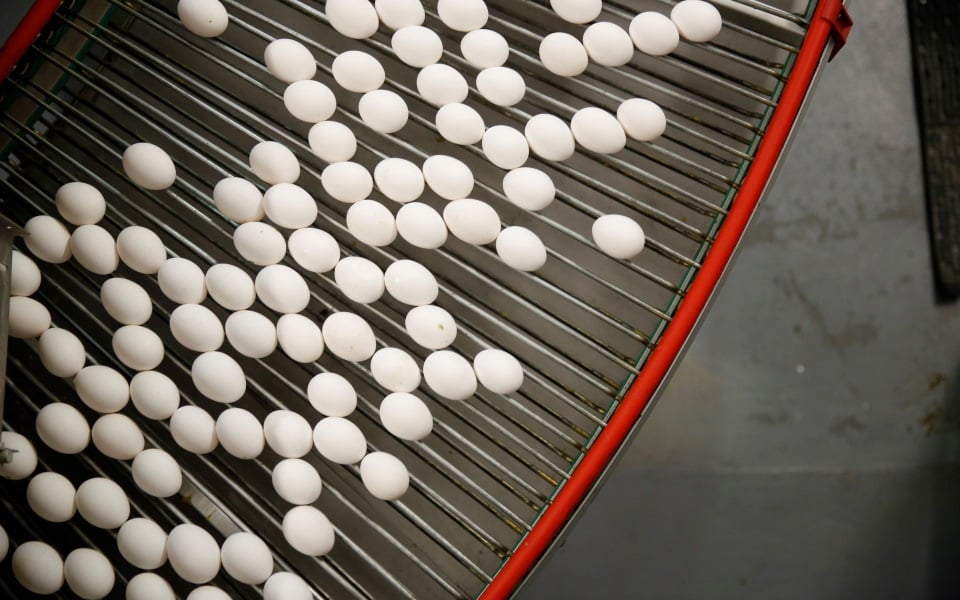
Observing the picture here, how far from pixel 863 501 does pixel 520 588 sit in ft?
3.53

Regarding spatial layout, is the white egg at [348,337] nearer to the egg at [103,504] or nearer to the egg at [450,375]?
the egg at [450,375]

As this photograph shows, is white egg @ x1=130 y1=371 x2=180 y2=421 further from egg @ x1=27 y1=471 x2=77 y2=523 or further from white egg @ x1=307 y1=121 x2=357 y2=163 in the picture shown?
white egg @ x1=307 y1=121 x2=357 y2=163

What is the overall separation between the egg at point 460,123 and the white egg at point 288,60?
0.51ft

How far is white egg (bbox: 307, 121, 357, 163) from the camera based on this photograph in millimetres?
731

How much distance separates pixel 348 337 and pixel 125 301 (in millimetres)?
228

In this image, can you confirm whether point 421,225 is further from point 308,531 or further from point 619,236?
point 308,531

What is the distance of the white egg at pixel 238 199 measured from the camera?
28.4 inches

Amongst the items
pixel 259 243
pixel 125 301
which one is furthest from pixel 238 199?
pixel 125 301

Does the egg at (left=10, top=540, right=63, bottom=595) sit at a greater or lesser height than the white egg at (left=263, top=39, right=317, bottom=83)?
lesser

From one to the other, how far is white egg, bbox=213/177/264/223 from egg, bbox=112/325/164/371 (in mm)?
147

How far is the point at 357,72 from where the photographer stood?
74cm

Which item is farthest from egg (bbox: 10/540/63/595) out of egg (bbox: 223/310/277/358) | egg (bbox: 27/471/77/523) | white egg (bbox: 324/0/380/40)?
white egg (bbox: 324/0/380/40)

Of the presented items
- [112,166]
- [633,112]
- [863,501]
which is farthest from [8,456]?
[863,501]

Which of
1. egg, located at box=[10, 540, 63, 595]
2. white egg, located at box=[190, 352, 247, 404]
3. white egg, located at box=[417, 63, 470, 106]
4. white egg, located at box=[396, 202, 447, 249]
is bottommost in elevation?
egg, located at box=[10, 540, 63, 595]
